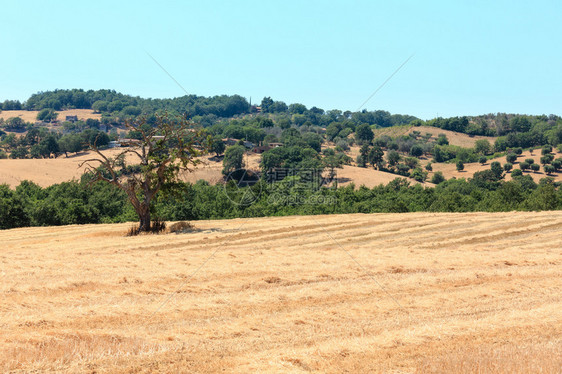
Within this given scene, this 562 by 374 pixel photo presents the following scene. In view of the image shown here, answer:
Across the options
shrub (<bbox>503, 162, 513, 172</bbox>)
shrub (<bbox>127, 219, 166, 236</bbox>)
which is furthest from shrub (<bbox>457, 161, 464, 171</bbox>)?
shrub (<bbox>127, 219, 166, 236</bbox>)

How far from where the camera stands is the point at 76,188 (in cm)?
5225

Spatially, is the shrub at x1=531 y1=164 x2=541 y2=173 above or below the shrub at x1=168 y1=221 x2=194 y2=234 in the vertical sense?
above

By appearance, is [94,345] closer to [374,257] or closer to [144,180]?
[374,257]

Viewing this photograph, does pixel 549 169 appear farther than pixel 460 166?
No

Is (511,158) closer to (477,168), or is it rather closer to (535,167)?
(477,168)

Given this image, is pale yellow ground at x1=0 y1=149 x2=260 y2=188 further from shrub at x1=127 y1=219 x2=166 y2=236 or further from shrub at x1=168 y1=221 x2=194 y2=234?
shrub at x1=127 y1=219 x2=166 y2=236

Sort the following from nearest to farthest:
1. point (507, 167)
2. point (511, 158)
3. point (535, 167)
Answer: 1. point (535, 167)
2. point (507, 167)
3. point (511, 158)

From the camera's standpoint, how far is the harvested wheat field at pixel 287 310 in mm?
8570

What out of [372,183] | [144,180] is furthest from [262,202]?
A: [372,183]

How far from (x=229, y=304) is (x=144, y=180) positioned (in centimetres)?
1904

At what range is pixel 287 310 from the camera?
12266 millimetres

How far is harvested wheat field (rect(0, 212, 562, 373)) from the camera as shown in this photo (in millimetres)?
8570

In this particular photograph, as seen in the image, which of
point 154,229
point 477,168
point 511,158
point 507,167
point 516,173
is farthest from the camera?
point 511,158

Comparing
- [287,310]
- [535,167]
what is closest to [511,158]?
[535,167]
